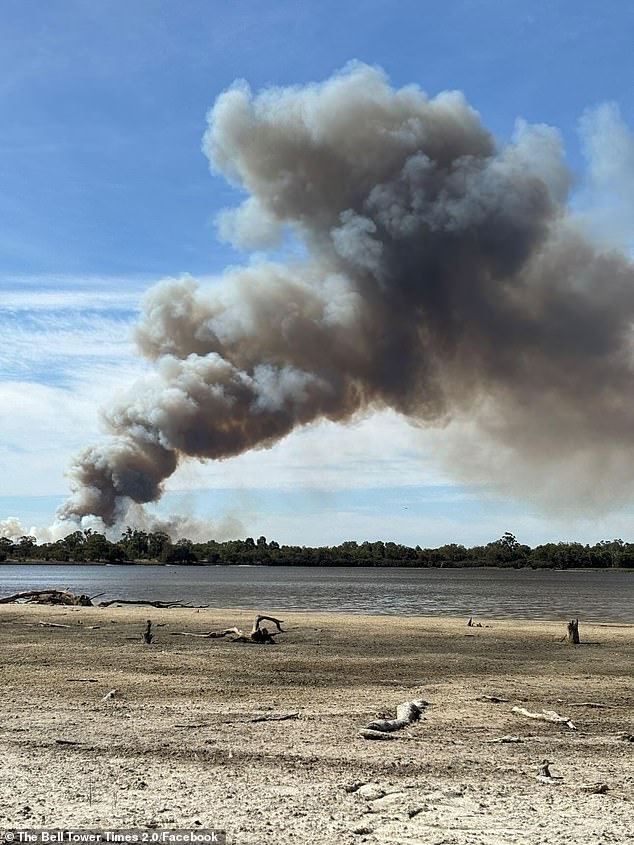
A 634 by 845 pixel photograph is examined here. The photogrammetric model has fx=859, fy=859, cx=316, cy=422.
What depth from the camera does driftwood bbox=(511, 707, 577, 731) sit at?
10211 millimetres

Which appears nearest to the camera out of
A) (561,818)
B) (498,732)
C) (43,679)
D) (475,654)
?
(561,818)

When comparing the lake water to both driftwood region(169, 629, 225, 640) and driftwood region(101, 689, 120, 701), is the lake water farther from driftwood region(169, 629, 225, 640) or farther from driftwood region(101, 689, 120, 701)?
driftwood region(101, 689, 120, 701)

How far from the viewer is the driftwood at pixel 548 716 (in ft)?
33.5

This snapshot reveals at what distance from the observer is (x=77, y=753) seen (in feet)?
27.2

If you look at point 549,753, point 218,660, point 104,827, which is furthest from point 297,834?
point 218,660

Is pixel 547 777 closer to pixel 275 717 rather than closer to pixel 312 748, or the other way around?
pixel 312 748

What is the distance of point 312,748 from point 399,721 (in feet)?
4.97

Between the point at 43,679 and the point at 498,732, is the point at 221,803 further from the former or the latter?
the point at 43,679

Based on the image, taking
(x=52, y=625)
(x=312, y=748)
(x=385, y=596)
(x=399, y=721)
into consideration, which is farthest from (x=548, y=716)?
(x=385, y=596)

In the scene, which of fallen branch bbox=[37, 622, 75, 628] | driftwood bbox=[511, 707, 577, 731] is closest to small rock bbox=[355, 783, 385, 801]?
driftwood bbox=[511, 707, 577, 731]

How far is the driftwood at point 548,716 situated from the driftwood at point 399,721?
1.24 m

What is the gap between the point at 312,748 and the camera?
866cm

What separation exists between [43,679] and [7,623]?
39.9 feet

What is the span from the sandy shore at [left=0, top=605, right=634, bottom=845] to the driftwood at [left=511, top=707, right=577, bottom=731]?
0.37ft
